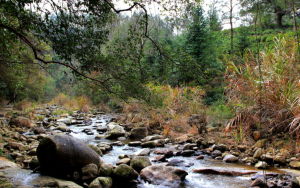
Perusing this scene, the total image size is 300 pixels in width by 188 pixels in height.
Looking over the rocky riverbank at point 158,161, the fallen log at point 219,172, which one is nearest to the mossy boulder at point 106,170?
the rocky riverbank at point 158,161

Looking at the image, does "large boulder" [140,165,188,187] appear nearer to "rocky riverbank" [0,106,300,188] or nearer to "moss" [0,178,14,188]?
"rocky riverbank" [0,106,300,188]

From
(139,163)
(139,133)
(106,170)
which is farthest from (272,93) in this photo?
(139,133)

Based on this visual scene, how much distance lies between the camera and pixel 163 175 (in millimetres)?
4996

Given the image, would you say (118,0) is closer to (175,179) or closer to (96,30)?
(96,30)

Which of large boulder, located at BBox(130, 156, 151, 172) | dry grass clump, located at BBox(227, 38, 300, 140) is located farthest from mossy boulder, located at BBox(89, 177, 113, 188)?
dry grass clump, located at BBox(227, 38, 300, 140)

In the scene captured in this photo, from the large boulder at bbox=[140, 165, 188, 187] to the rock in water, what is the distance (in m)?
1.27

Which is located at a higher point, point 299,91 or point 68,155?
point 299,91

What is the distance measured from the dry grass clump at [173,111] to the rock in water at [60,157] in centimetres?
438

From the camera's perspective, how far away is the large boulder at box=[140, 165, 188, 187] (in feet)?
15.9

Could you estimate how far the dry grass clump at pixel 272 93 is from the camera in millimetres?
6430

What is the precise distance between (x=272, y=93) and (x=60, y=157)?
5.35 m

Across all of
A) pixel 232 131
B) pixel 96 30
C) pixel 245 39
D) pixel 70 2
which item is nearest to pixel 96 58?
pixel 96 30

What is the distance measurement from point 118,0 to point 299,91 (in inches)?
188

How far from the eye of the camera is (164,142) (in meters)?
8.47
